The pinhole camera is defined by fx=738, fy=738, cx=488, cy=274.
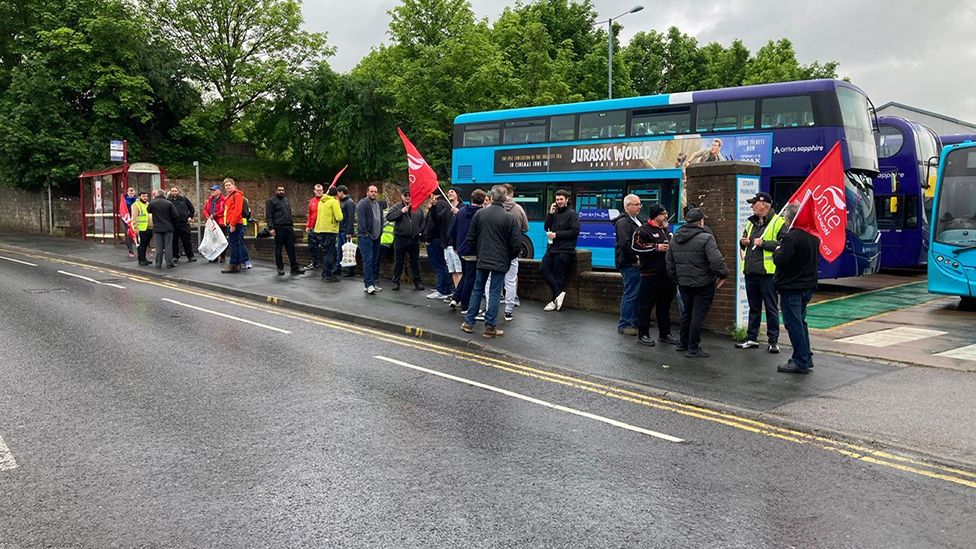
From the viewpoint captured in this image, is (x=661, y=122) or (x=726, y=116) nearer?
(x=726, y=116)

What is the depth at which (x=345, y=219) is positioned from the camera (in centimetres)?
1423

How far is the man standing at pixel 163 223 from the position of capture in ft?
52.6

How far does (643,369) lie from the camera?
7.93 metres

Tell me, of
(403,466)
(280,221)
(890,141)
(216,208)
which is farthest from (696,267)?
(890,141)

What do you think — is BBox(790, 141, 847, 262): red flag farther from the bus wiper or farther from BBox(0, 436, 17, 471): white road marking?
BBox(0, 436, 17, 471): white road marking

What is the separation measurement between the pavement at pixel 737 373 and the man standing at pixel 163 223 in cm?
449

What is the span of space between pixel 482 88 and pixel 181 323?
81.1 feet

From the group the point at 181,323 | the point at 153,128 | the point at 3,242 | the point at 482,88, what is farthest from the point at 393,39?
the point at 181,323

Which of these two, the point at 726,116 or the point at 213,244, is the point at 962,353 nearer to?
the point at 726,116

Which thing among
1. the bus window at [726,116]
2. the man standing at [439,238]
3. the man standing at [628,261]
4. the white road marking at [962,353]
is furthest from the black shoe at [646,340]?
the bus window at [726,116]

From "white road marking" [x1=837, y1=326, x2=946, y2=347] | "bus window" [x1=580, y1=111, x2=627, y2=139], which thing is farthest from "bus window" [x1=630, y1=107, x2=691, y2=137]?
"white road marking" [x1=837, y1=326, x2=946, y2=347]

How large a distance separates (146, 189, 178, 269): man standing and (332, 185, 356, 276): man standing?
4.22 meters

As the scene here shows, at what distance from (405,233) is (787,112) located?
7891 millimetres

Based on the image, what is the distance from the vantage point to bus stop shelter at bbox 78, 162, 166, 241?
21656mm
